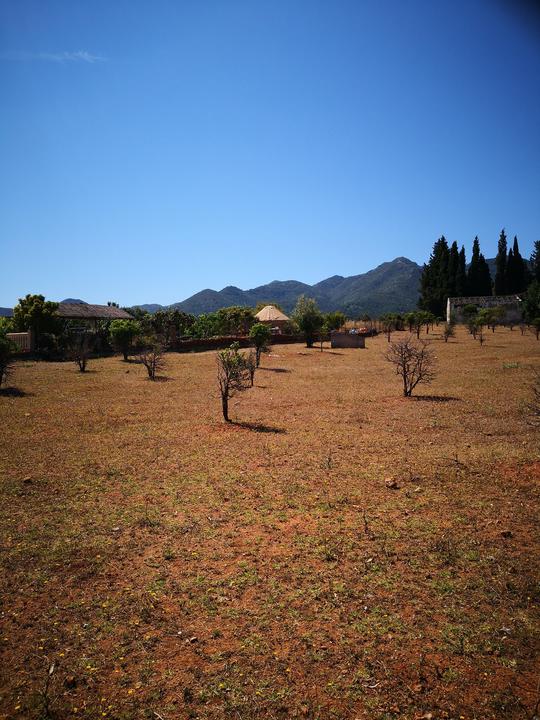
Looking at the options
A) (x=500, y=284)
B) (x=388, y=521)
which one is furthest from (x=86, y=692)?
(x=500, y=284)

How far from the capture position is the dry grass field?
4.45 meters

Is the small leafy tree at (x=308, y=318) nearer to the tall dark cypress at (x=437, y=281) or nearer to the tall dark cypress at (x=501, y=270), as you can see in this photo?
the tall dark cypress at (x=437, y=281)

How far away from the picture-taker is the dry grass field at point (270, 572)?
14.6 ft

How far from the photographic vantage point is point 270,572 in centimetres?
655

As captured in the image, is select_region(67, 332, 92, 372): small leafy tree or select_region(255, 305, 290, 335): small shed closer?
select_region(67, 332, 92, 372): small leafy tree

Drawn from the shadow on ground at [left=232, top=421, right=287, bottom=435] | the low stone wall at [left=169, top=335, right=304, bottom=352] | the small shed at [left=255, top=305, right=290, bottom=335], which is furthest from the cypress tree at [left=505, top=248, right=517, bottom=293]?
the shadow on ground at [left=232, top=421, right=287, bottom=435]

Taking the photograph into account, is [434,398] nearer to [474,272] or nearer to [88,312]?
[88,312]

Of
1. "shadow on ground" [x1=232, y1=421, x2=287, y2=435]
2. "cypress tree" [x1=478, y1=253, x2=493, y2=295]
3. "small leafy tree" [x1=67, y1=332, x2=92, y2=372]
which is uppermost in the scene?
"cypress tree" [x1=478, y1=253, x2=493, y2=295]

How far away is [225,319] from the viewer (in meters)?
61.1

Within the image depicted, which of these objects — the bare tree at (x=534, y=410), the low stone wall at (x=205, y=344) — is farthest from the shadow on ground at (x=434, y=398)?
the low stone wall at (x=205, y=344)

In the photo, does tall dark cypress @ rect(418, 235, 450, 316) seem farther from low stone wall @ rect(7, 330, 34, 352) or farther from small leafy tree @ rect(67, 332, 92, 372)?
low stone wall @ rect(7, 330, 34, 352)

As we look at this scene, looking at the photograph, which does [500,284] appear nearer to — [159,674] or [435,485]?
[435,485]

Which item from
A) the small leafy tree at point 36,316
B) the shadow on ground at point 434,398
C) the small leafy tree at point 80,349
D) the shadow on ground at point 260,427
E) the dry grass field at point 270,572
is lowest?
the dry grass field at point 270,572

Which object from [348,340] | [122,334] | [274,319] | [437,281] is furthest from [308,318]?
[437,281]
